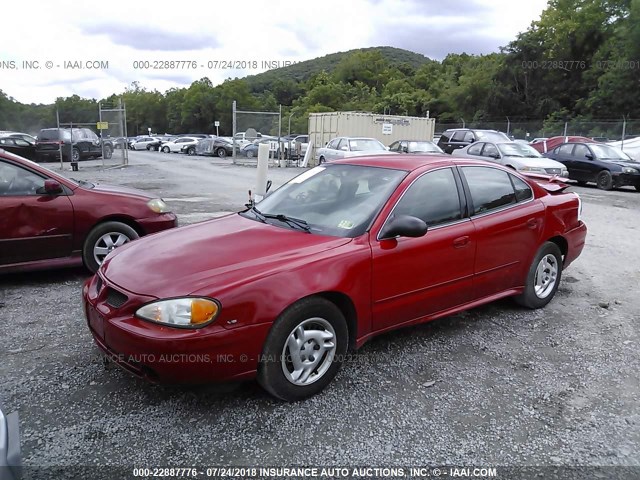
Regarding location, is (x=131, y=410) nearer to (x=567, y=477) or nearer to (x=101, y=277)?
(x=101, y=277)

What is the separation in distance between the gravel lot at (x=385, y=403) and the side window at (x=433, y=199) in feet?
3.40

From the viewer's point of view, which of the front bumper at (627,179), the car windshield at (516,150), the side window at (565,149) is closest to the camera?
the front bumper at (627,179)

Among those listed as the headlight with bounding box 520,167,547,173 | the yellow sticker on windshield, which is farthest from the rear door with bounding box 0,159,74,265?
the headlight with bounding box 520,167,547,173

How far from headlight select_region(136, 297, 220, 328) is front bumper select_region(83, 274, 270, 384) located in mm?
36

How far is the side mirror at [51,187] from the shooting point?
5.61m

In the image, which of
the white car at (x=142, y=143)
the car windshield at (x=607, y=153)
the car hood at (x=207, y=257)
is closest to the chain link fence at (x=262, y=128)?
the car windshield at (x=607, y=153)

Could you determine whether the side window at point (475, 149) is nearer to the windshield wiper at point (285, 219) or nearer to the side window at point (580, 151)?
the side window at point (580, 151)

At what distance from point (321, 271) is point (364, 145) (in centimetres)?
1773

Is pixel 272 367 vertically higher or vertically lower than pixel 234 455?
higher

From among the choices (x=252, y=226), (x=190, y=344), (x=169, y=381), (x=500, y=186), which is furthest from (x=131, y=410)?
(x=500, y=186)

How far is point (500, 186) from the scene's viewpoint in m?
4.92

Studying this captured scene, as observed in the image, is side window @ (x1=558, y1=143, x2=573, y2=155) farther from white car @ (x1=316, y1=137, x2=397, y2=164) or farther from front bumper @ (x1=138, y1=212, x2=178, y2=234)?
front bumper @ (x1=138, y1=212, x2=178, y2=234)

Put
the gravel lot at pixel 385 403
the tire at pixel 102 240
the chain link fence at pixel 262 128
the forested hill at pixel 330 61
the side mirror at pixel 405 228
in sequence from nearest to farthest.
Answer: the gravel lot at pixel 385 403
the side mirror at pixel 405 228
the tire at pixel 102 240
the chain link fence at pixel 262 128
the forested hill at pixel 330 61

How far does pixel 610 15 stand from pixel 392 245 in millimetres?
63414
